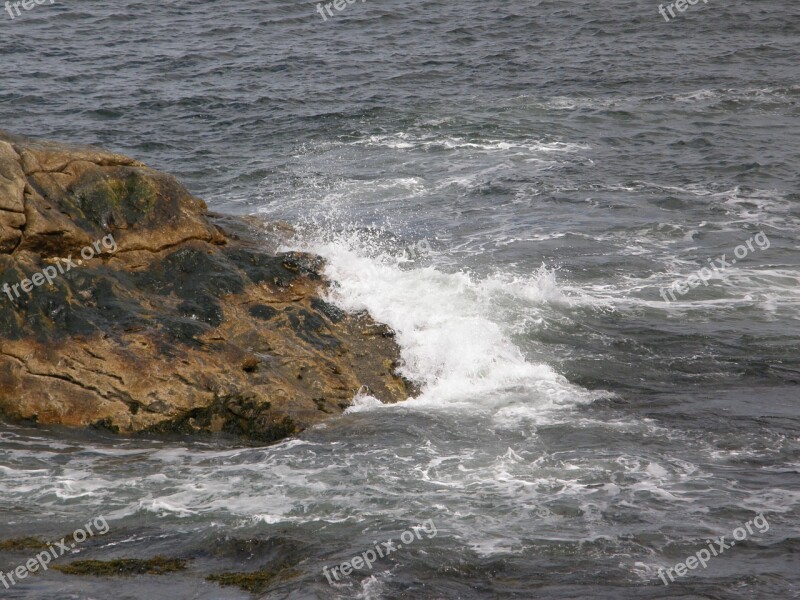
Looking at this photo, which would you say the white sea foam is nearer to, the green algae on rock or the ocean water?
the ocean water

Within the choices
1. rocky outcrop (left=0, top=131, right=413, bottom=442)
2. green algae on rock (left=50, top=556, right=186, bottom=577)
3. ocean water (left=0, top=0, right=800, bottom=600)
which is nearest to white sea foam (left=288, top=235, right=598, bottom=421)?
ocean water (left=0, top=0, right=800, bottom=600)

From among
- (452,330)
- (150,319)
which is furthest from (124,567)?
(452,330)

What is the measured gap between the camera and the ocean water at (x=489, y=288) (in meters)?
7.79

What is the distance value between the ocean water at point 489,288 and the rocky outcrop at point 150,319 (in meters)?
0.38

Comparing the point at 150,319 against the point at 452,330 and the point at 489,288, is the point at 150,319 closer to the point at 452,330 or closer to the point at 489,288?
the point at 452,330

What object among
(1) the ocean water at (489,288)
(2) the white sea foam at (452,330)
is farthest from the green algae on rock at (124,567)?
(2) the white sea foam at (452,330)

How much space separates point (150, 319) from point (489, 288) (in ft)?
16.7

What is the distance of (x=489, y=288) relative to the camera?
43.7 ft

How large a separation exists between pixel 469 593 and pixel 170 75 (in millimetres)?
20122

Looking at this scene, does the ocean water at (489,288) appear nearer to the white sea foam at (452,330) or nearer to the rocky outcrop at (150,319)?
the white sea foam at (452,330)

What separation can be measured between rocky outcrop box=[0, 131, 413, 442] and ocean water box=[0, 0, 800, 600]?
384 millimetres

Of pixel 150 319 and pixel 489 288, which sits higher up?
pixel 150 319

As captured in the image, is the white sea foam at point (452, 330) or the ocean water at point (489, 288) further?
the white sea foam at point (452, 330)

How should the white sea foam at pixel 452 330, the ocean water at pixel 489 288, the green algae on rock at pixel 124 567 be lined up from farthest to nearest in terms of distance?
the white sea foam at pixel 452 330 < the ocean water at pixel 489 288 < the green algae on rock at pixel 124 567
